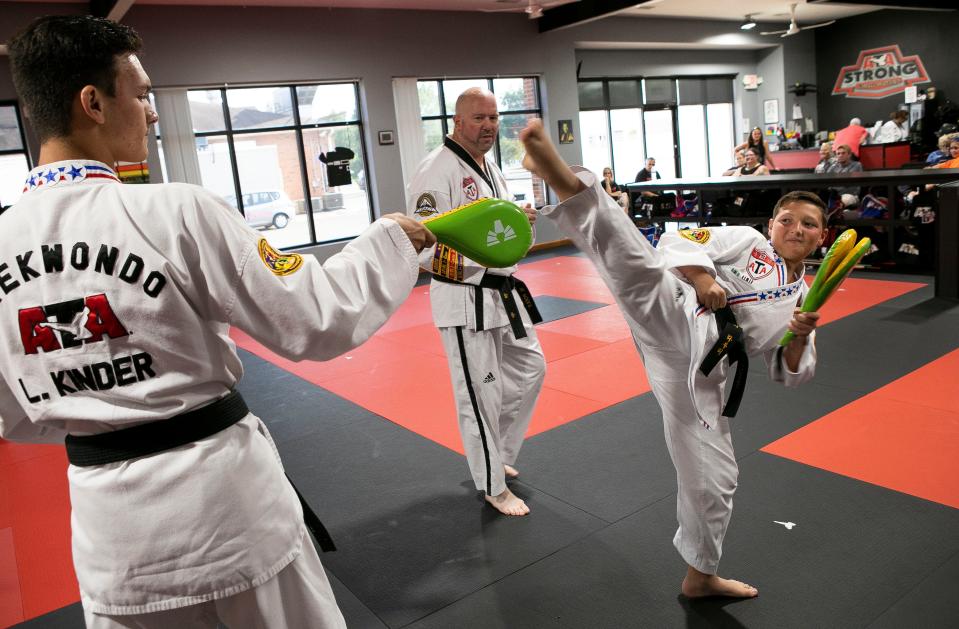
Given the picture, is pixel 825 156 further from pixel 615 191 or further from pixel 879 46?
pixel 879 46

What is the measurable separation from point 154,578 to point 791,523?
214 centimetres

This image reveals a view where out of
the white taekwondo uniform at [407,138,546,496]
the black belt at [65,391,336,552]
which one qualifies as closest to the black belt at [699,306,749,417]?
the white taekwondo uniform at [407,138,546,496]

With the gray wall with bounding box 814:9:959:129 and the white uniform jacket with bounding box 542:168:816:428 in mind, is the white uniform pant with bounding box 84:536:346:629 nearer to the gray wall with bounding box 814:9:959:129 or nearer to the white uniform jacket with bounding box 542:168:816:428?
the white uniform jacket with bounding box 542:168:816:428

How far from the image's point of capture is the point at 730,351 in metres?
1.75

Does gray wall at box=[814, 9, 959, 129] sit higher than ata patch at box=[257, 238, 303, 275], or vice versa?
gray wall at box=[814, 9, 959, 129]

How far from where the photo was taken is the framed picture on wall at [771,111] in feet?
48.6

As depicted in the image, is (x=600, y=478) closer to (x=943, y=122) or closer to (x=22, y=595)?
(x=22, y=595)

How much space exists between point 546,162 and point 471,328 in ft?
4.24

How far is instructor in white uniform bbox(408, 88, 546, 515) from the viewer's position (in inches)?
103

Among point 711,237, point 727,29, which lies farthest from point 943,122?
point 711,237

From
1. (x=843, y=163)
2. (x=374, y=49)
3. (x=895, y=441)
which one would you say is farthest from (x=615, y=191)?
(x=895, y=441)

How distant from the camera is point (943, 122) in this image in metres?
12.8

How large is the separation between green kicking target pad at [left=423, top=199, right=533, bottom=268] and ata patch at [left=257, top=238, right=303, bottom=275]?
30 centimetres

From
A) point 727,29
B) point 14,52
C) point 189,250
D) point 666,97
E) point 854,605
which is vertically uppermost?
point 727,29
